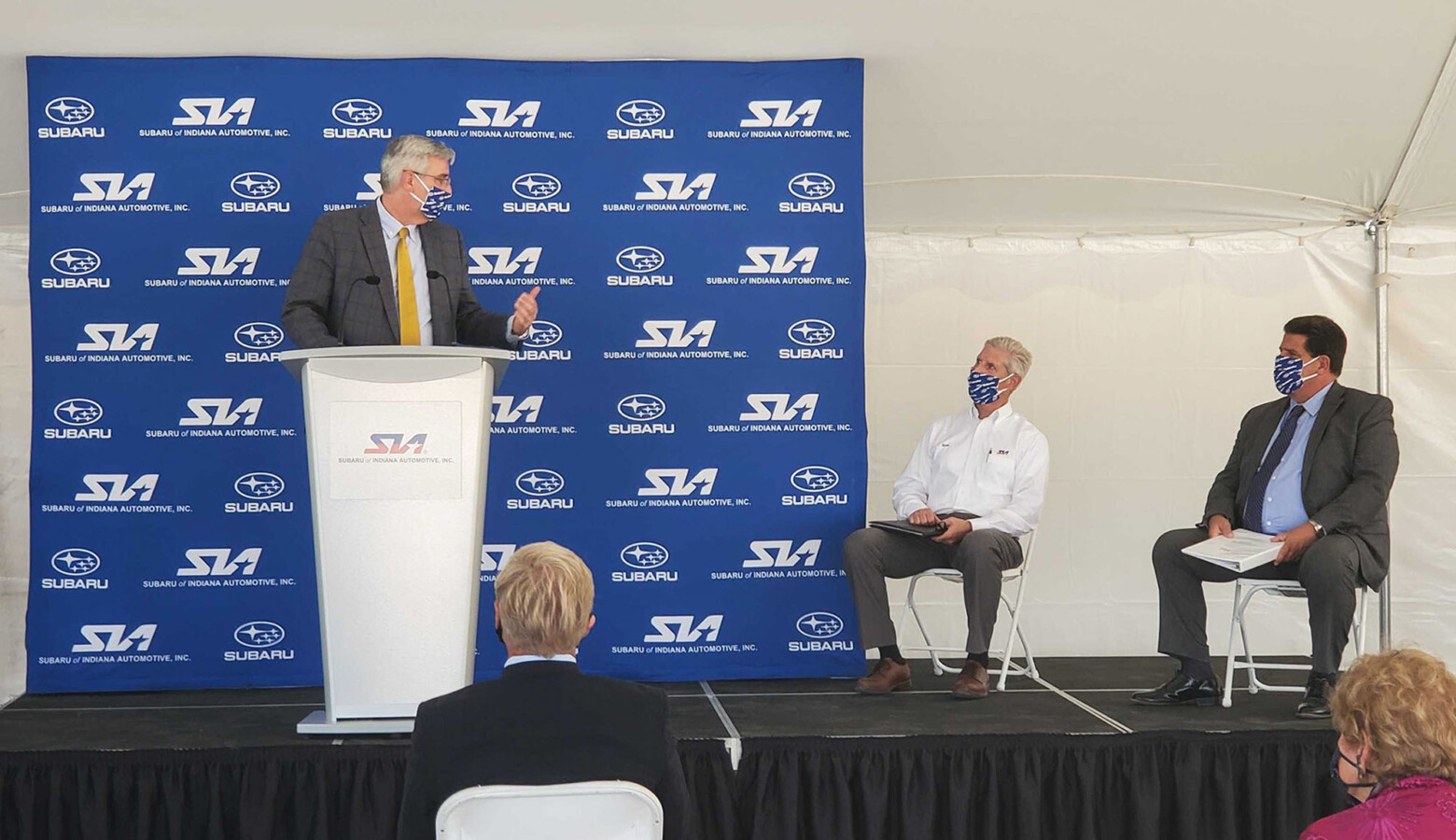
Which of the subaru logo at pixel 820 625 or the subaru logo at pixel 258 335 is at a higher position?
the subaru logo at pixel 258 335

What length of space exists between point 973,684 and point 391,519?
196cm

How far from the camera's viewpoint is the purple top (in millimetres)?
1736

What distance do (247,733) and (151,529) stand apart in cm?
120

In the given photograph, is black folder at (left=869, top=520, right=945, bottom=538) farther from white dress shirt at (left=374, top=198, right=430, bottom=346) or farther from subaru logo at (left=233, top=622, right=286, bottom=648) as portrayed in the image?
subaru logo at (left=233, top=622, right=286, bottom=648)

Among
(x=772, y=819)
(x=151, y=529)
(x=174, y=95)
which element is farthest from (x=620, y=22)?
(x=772, y=819)

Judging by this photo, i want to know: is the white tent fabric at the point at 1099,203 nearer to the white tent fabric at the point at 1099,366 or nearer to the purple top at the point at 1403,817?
the white tent fabric at the point at 1099,366

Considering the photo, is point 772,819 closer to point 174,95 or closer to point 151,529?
point 151,529

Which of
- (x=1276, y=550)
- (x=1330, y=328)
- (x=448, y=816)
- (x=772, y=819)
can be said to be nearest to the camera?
(x=448, y=816)

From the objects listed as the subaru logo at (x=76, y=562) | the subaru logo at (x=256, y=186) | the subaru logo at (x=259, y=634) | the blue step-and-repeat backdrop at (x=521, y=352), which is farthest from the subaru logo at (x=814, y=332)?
the subaru logo at (x=76, y=562)

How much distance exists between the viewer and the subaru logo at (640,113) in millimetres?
4684

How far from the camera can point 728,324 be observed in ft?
15.3

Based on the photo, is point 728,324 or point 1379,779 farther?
point 728,324

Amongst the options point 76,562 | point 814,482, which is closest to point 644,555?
point 814,482

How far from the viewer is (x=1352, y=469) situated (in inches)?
165
